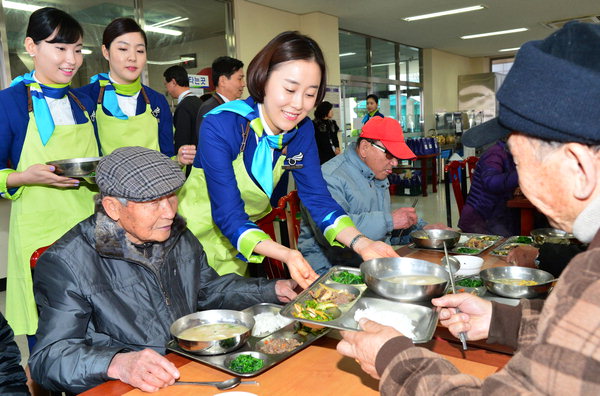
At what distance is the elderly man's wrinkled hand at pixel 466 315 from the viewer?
1308 millimetres

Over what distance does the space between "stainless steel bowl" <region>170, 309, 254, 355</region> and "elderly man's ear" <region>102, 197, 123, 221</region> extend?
1.26 feet

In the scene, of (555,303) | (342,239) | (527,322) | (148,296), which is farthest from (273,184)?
(555,303)

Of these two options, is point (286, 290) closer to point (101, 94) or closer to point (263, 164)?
point (263, 164)

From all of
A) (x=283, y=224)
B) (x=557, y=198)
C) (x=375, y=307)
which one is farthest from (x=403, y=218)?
(x=557, y=198)

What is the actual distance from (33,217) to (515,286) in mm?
2036

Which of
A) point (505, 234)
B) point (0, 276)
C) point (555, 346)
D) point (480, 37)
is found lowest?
point (0, 276)

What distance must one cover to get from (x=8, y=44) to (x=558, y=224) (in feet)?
16.5

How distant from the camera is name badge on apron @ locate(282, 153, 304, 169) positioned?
212 centimetres

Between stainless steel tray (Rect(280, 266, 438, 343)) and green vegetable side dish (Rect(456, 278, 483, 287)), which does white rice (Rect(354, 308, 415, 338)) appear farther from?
green vegetable side dish (Rect(456, 278, 483, 287))

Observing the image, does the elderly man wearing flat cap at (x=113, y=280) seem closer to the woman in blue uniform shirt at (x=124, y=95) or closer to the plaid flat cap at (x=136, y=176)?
the plaid flat cap at (x=136, y=176)

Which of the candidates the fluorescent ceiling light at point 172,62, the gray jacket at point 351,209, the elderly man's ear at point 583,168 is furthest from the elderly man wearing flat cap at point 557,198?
the fluorescent ceiling light at point 172,62

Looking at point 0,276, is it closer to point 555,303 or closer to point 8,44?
point 8,44

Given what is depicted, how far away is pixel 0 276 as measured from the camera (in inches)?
178

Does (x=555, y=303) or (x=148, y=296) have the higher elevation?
(x=555, y=303)
